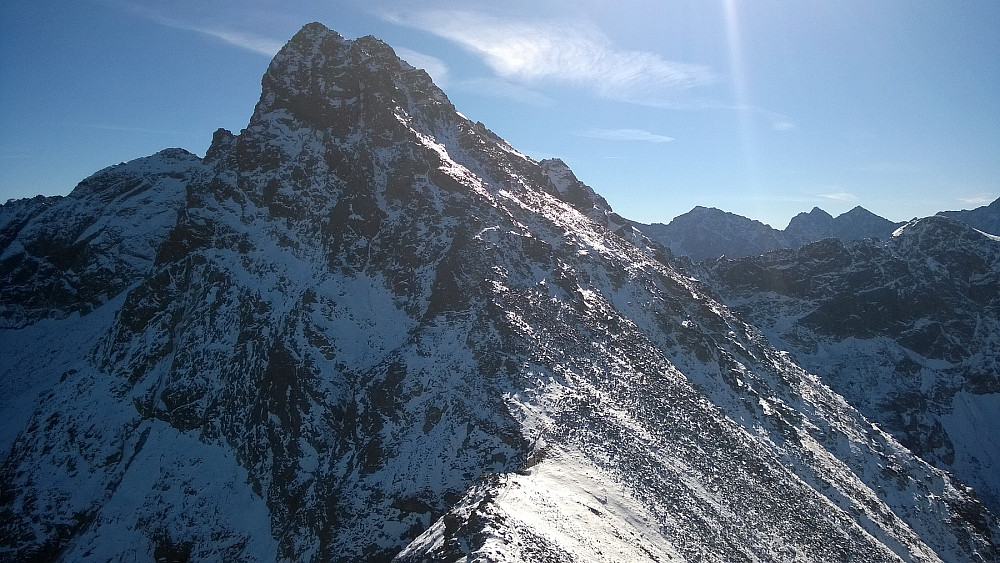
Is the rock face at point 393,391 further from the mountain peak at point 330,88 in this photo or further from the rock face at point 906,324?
the rock face at point 906,324

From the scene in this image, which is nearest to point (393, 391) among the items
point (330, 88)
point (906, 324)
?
point (330, 88)

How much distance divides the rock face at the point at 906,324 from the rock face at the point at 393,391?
45.6 m

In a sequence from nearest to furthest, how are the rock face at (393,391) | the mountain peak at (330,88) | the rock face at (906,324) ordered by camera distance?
the rock face at (393,391) → the mountain peak at (330,88) → the rock face at (906,324)

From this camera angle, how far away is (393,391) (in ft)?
163

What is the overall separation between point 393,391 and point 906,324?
12831 centimetres

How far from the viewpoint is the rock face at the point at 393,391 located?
136 feet

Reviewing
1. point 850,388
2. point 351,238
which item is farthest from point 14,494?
point 850,388

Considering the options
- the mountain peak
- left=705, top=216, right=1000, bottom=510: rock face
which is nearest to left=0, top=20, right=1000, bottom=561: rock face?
the mountain peak

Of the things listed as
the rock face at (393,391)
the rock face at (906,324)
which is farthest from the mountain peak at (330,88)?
the rock face at (906,324)

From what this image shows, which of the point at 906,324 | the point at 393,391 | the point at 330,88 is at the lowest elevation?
the point at 393,391

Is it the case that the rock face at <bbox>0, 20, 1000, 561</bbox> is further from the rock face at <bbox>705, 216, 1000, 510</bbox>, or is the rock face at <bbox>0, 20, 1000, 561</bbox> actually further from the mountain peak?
the rock face at <bbox>705, 216, 1000, 510</bbox>

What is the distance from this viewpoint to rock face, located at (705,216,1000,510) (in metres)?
103

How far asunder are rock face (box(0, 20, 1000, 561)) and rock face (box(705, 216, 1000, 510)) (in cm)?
4556

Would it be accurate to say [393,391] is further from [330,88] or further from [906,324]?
[906,324]
